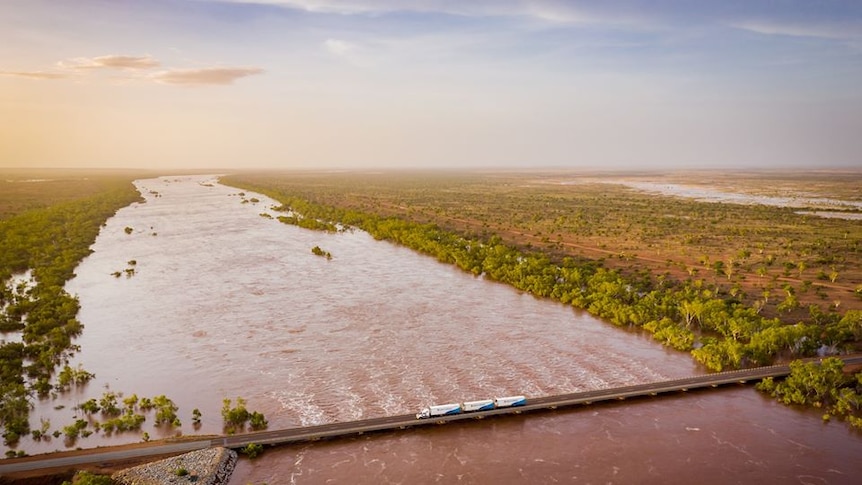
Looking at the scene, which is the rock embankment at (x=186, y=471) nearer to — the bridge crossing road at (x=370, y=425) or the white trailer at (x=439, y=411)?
the bridge crossing road at (x=370, y=425)

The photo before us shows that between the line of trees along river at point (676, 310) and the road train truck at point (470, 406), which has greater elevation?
the line of trees along river at point (676, 310)

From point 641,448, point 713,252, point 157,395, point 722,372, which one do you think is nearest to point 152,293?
point 157,395

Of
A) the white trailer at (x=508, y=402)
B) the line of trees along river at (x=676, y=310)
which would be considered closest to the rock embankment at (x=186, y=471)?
the white trailer at (x=508, y=402)

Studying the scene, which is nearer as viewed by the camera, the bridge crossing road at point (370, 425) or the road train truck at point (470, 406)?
the bridge crossing road at point (370, 425)

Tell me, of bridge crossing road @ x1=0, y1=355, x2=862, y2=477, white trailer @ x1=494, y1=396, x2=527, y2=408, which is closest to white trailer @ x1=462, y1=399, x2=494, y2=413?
bridge crossing road @ x1=0, y1=355, x2=862, y2=477

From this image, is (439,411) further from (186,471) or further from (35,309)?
(35,309)

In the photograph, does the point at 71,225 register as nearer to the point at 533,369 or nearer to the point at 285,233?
the point at 285,233
